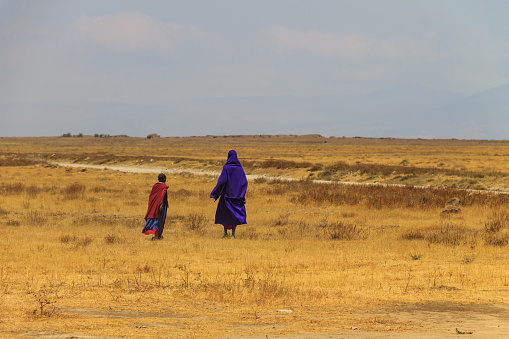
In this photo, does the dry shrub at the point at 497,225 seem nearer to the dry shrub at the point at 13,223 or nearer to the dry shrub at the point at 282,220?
the dry shrub at the point at 282,220

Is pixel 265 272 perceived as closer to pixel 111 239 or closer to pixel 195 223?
pixel 111 239

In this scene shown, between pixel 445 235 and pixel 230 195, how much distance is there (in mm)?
5128

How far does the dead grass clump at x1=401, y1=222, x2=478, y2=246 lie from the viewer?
1355 centimetres

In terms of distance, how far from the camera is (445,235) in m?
14.1

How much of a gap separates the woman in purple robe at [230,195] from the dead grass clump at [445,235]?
4.00m

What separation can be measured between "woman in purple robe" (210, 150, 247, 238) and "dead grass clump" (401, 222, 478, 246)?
4004 mm

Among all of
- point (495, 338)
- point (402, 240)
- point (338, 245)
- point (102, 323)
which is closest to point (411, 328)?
point (495, 338)

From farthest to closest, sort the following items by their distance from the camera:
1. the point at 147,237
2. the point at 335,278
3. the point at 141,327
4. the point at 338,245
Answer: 1. the point at 147,237
2. the point at 338,245
3. the point at 335,278
4. the point at 141,327

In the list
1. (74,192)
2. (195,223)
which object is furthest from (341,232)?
(74,192)

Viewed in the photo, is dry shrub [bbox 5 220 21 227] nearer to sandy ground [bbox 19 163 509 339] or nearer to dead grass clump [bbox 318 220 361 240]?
dead grass clump [bbox 318 220 361 240]

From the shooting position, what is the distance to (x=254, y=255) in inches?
467

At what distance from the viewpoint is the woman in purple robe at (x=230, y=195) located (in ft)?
46.7

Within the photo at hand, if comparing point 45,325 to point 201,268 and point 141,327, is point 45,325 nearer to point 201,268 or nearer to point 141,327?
point 141,327

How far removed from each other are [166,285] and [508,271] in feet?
19.4
